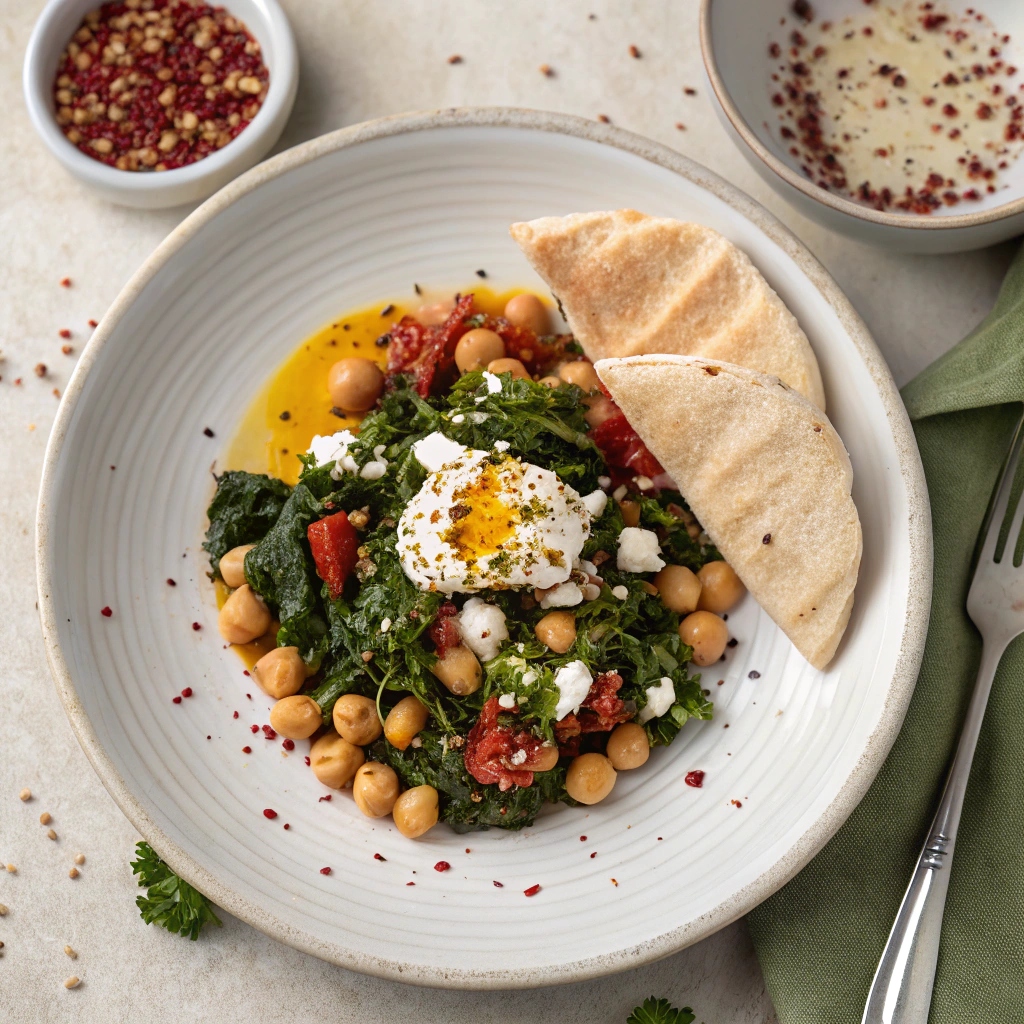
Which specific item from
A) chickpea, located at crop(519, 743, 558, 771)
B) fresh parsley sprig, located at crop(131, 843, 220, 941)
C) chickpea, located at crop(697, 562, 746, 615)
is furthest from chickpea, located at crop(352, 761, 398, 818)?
chickpea, located at crop(697, 562, 746, 615)

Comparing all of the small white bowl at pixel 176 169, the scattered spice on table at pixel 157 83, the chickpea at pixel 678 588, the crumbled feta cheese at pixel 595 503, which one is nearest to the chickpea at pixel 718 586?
the chickpea at pixel 678 588

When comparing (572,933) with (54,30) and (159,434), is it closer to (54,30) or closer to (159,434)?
(159,434)

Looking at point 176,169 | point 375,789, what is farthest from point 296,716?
point 176,169

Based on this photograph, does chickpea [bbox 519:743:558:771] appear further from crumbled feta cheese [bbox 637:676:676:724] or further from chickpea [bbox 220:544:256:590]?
chickpea [bbox 220:544:256:590]

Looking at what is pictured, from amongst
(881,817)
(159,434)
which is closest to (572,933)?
(881,817)

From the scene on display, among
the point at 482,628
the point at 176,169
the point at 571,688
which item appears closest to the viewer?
the point at 571,688

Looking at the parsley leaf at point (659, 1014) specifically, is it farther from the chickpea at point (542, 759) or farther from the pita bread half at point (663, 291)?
the pita bread half at point (663, 291)

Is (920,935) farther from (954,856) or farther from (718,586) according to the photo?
(718,586)
